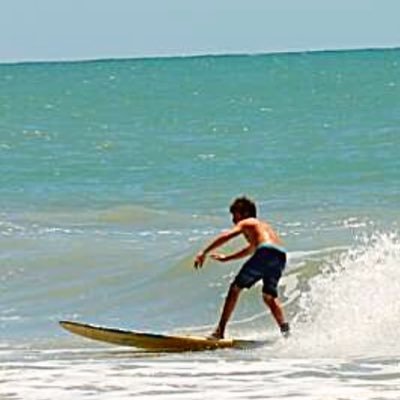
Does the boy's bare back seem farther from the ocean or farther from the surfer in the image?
the ocean

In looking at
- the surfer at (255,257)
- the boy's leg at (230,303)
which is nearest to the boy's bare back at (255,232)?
the surfer at (255,257)

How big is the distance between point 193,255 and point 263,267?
22.1ft

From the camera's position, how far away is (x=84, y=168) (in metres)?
35.6

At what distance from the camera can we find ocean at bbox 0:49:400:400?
11.8 meters

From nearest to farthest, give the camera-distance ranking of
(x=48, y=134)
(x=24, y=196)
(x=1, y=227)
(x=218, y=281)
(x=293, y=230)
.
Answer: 1. (x=218, y=281)
2. (x=293, y=230)
3. (x=1, y=227)
4. (x=24, y=196)
5. (x=48, y=134)

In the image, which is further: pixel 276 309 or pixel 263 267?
pixel 276 309

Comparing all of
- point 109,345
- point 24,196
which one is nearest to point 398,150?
point 24,196

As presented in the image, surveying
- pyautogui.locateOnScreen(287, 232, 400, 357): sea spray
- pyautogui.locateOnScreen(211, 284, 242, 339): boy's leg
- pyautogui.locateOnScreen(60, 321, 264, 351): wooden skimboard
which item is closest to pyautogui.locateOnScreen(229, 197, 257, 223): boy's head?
pyautogui.locateOnScreen(211, 284, 242, 339): boy's leg

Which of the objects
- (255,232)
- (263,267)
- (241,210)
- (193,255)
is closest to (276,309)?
(263,267)

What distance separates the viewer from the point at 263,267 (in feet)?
42.6

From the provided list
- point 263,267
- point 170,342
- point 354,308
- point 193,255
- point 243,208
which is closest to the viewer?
point 243,208

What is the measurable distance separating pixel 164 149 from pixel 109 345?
90.6 ft

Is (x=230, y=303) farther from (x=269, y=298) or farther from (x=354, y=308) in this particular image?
(x=354, y=308)

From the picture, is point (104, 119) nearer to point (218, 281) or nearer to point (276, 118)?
point (276, 118)
